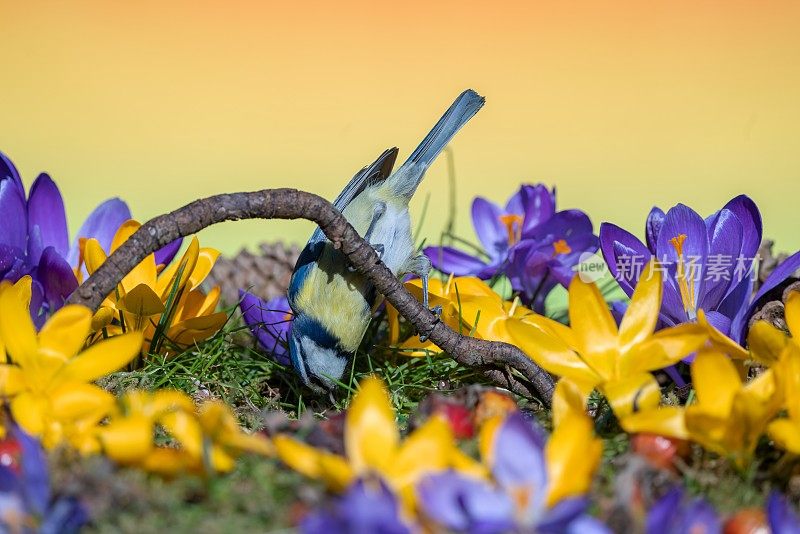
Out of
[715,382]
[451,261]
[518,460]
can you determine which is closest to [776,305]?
[715,382]

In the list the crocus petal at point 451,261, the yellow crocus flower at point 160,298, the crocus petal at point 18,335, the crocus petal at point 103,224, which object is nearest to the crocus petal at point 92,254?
the yellow crocus flower at point 160,298

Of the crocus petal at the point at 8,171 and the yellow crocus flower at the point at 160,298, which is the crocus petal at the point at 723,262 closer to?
the yellow crocus flower at the point at 160,298

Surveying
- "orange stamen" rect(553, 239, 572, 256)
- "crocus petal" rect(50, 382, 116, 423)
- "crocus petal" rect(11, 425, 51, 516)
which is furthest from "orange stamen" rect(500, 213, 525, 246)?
"crocus petal" rect(11, 425, 51, 516)

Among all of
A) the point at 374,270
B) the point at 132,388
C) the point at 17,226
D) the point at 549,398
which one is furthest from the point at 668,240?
the point at 17,226

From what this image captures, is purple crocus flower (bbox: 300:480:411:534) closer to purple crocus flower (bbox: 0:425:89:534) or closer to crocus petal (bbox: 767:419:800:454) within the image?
purple crocus flower (bbox: 0:425:89:534)

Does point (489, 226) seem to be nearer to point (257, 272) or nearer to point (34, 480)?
point (257, 272)

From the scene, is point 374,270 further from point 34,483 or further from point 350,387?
point 34,483
